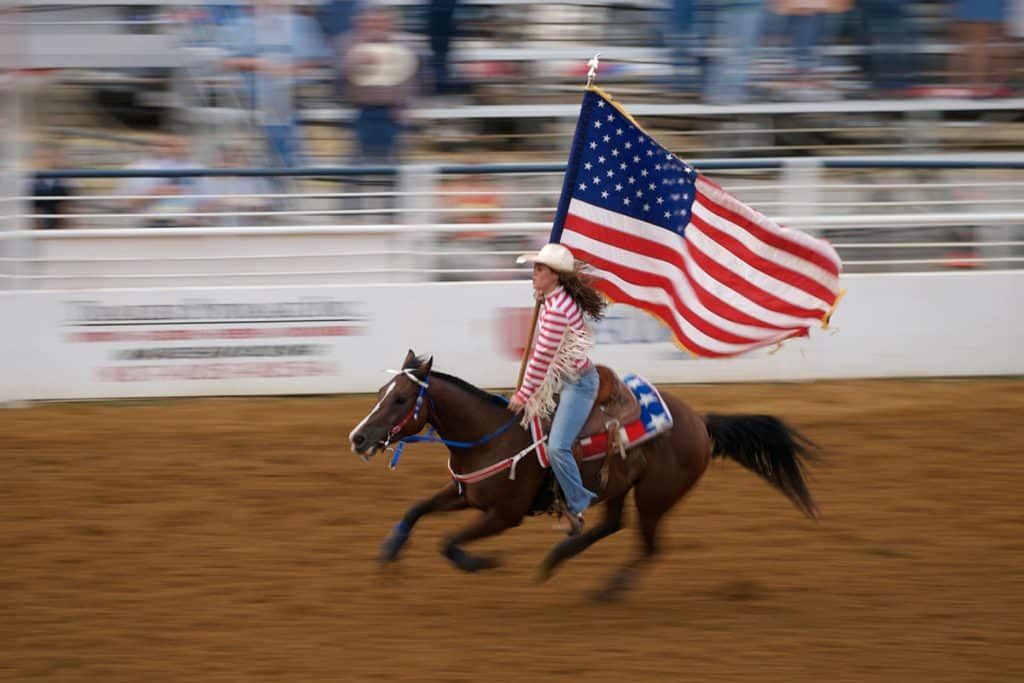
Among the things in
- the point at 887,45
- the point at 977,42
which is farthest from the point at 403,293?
the point at 977,42

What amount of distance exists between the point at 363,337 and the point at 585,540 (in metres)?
4.00

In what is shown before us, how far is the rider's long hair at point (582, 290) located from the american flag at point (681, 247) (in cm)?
30

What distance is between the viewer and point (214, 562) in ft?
21.9

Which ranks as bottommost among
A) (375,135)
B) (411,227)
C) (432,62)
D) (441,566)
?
(441,566)

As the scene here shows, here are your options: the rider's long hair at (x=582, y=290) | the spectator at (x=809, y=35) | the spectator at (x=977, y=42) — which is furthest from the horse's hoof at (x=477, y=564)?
the spectator at (x=977, y=42)

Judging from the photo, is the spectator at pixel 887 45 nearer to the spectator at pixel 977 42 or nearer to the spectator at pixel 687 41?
the spectator at pixel 977 42

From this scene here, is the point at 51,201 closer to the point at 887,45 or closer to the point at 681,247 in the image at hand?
the point at 681,247

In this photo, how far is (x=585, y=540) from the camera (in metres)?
6.23

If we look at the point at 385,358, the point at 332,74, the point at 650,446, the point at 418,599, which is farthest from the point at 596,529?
the point at 332,74

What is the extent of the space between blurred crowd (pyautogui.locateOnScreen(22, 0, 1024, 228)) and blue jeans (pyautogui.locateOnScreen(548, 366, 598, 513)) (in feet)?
16.3

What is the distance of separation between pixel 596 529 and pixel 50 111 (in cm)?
882

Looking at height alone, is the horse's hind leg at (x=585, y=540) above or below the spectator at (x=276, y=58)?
below

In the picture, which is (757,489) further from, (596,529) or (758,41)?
(758,41)

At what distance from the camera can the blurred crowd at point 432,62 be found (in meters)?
11.0
